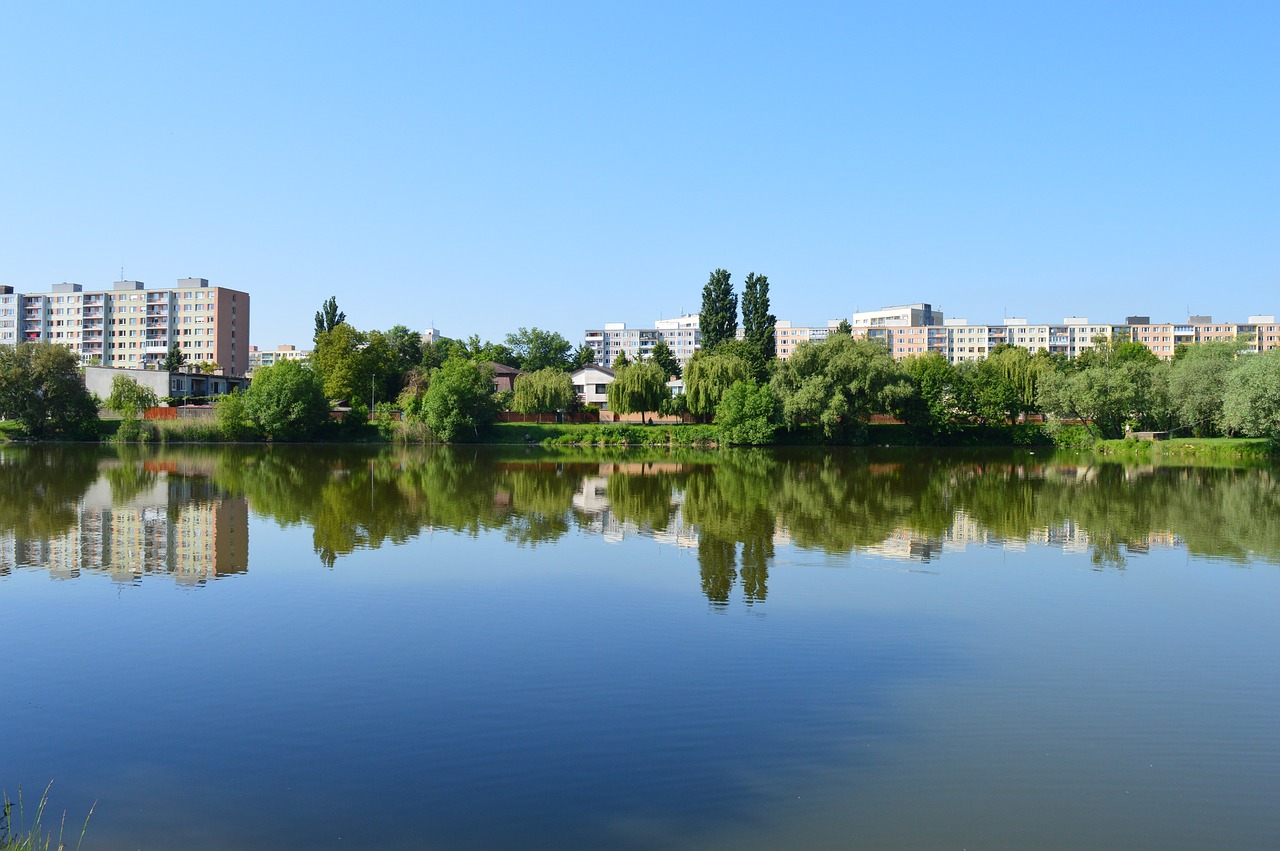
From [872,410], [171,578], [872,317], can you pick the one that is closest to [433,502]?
[171,578]

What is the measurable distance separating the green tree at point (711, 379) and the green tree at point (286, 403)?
2934cm

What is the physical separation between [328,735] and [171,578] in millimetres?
9128

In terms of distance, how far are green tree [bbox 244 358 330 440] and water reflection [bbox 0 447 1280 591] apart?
21.6m

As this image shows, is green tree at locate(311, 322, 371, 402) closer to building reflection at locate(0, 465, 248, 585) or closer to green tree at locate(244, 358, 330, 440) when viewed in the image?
green tree at locate(244, 358, 330, 440)

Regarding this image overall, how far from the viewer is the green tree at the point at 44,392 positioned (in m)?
72.1

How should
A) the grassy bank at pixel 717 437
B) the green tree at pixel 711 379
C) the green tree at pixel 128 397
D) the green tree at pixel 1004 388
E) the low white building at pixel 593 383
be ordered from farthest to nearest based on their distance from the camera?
the low white building at pixel 593 383 → the green tree at pixel 128 397 → the green tree at pixel 1004 388 → the green tree at pixel 711 379 → the grassy bank at pixel 717 437

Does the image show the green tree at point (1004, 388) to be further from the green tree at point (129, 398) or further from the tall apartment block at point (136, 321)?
the tall apartment block at point (136, 321)

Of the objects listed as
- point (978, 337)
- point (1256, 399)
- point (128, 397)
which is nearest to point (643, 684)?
point (1256, 399)

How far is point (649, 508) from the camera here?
2892 cm

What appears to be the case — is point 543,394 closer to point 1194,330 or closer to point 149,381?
point 149,381

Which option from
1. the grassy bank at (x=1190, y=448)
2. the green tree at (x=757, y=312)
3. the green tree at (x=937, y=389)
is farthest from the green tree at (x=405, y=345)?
the grassy bank at (x=1190, y=448)

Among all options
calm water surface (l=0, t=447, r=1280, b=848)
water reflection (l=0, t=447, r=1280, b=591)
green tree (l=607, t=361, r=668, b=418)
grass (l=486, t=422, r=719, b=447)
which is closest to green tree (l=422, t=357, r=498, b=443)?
grass (l=486, t=422, r=719, b=447)

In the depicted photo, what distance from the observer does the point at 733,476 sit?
42031 mm

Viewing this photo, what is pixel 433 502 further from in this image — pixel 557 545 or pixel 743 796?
pixel 743 796
